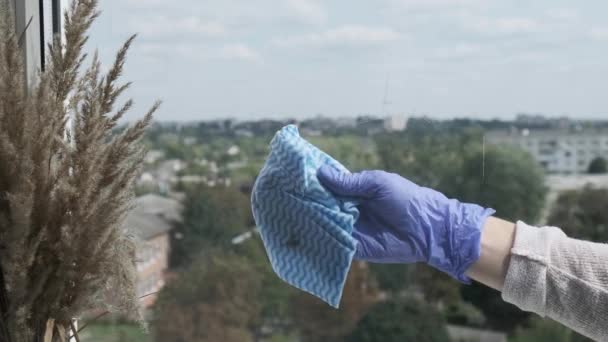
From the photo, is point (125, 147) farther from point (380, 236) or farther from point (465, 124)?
point (465, 124)

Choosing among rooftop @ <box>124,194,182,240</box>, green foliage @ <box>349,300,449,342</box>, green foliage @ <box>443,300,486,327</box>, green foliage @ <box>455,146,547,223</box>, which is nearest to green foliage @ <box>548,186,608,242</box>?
green foliage @ <box>455,146,547,223</box>

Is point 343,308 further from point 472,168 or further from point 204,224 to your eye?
point 472,168

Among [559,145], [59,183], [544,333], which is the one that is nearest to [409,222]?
[59,183]

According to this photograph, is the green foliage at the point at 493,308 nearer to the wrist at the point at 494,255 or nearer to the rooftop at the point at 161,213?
the rooftop at the point at 161,213

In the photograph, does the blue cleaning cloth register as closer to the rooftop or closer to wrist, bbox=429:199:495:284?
wrist, bbox=429:199:495:284

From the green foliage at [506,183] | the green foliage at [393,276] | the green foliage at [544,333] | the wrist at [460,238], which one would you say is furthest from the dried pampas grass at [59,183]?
the green foliage at [544,333]
